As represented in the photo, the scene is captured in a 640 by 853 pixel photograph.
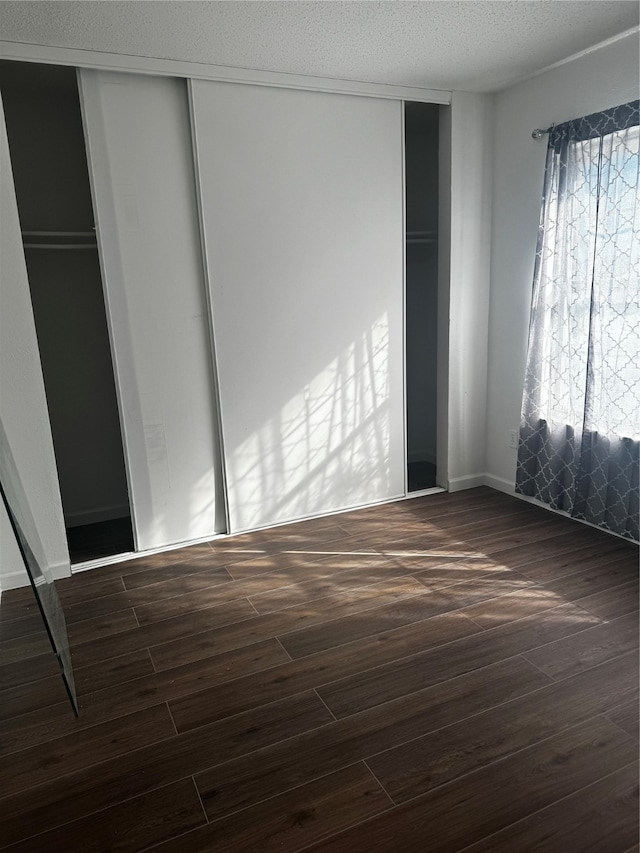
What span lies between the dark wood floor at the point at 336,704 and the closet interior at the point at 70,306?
999 millimetres

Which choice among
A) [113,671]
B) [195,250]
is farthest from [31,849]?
[195,250]

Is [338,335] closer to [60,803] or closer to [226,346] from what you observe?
[226,346]

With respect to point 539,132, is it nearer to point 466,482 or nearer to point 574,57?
point 574,57

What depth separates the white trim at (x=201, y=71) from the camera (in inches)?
111

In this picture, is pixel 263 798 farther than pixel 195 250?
No

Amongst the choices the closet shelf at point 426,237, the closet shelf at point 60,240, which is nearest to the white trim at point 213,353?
the closet shelf at point 60,240

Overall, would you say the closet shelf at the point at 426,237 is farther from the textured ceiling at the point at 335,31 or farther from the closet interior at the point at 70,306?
the closet interior at the point at 70,306

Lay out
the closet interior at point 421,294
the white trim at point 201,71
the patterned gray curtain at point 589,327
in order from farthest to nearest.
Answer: the closet interior at point 421,294 → the patterned gray curtain at point 589,327 → the white trim at point 201,71

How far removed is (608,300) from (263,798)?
2751 mm

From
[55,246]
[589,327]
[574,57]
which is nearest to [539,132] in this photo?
[574,57]

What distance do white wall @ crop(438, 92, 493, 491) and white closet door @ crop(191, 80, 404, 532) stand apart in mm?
363

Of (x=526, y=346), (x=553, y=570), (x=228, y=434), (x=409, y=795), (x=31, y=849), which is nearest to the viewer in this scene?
(x=31, y=849)

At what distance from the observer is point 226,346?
11.3 ft

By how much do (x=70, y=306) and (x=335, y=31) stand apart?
2.22 m
